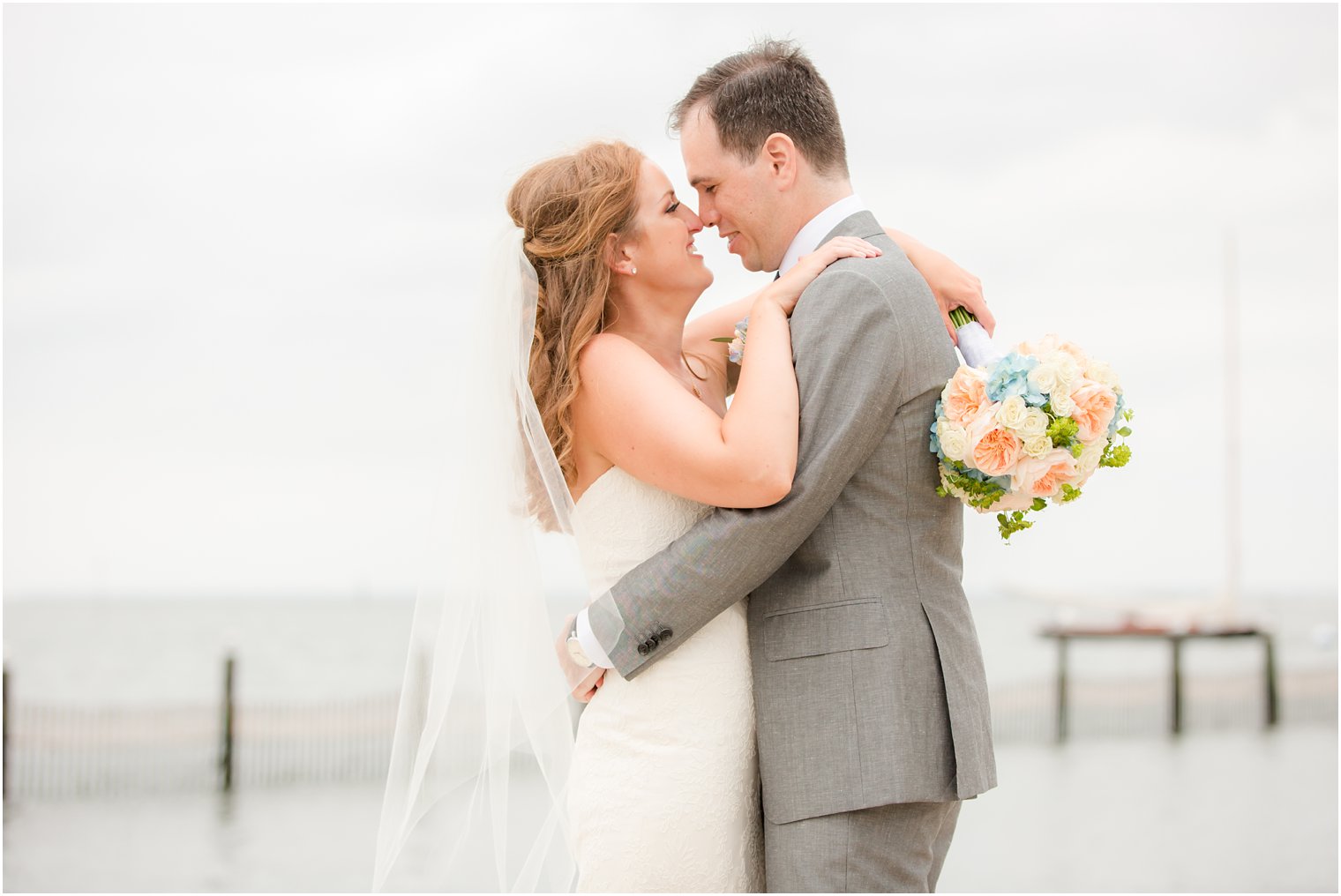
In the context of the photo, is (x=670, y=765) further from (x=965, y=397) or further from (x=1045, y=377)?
(x=1045, y=377)

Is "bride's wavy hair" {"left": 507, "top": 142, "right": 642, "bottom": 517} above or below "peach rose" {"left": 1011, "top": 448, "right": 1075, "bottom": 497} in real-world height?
above

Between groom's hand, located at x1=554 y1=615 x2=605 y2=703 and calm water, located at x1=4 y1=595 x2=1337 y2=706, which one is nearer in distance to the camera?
groom's hand, located at x1=554 y1=615 x2=605 y2=703

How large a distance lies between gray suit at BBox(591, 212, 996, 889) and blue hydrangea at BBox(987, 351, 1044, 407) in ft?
0.51

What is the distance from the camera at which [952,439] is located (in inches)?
98.4

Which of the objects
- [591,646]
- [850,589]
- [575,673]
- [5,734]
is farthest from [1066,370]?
[5,734]

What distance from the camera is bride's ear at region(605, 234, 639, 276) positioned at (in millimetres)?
2896

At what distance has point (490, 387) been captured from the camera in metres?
2.87

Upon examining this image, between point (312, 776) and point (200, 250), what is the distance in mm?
41870

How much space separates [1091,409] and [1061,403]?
0.30ft

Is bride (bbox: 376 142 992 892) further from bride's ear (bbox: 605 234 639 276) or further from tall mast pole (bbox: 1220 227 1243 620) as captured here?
tall mast pole (bbox: 1220 227 1243 620)

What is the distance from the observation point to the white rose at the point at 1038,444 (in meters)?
2.46

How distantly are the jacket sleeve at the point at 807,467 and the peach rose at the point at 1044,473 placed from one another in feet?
0.97

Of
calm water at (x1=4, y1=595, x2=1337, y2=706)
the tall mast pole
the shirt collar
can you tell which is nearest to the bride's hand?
the shirt collar

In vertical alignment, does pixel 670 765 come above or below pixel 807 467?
below
